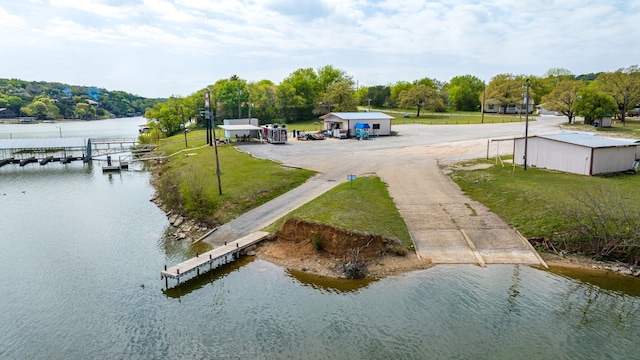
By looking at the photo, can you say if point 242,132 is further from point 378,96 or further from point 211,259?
point 378,96

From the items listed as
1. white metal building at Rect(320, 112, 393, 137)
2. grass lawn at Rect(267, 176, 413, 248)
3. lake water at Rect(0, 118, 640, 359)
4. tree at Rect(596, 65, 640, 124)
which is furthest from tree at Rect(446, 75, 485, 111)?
lake water at Rect(0, 118, 640, 359)

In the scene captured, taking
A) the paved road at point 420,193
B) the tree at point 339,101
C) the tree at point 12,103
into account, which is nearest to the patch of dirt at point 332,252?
the paved road at point 420,193

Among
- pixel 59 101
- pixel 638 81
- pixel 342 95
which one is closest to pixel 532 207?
pixel 638 81

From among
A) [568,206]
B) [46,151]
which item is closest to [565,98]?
[568,206]

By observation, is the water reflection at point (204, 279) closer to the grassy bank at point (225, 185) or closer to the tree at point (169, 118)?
the grassy bank at point (225, 185)

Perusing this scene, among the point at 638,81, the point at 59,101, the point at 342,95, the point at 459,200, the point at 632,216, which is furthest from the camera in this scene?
the point at 59,101

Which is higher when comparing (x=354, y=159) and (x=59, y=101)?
(x=59, y=101)

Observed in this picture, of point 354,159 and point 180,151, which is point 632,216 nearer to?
point 354,159
